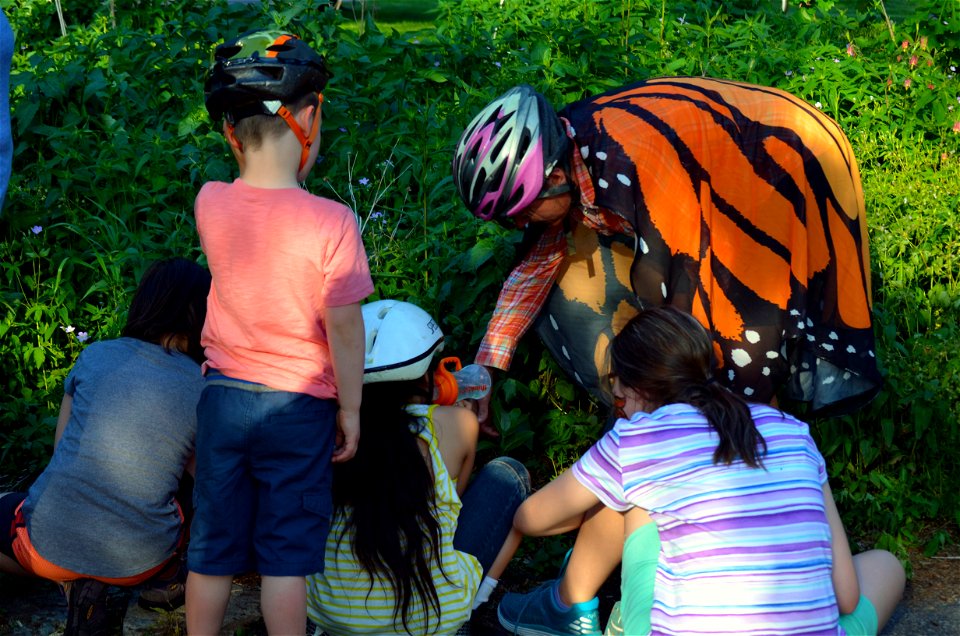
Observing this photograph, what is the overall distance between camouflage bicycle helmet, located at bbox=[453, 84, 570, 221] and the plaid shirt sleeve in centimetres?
48

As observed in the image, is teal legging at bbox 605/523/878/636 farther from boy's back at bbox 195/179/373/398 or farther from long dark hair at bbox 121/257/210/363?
long dark hair at bbox 121/257/210/363

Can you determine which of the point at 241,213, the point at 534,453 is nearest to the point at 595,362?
the point at 534,453

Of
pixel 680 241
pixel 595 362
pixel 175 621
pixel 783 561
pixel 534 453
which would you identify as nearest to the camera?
pixel 783 561

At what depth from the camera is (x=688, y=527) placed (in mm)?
2559

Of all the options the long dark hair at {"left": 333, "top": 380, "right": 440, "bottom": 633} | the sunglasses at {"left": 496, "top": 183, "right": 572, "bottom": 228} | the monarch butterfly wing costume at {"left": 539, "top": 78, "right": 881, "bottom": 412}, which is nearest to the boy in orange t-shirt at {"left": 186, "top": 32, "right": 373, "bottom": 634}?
the long dark hair at {"left": 333, "top": 380, "right": 440, "bottom": 633}

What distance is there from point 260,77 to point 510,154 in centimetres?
68

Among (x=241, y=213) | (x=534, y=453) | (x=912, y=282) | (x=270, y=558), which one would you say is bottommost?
(x=534, y=453)

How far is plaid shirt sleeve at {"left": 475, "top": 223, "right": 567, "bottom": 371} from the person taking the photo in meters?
3.61

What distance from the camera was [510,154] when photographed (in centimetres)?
301

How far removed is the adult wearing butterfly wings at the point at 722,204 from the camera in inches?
122

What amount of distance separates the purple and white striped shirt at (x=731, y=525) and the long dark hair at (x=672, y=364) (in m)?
0.06

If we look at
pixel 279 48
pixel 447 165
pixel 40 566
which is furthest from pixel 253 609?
pixel 447 165

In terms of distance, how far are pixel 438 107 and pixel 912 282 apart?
Answer: 7.49ft

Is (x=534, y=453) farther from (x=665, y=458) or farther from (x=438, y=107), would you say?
(x=438, y=107)
